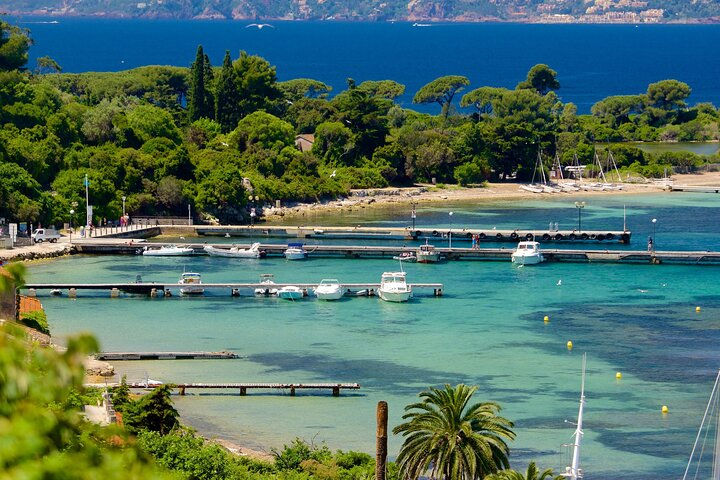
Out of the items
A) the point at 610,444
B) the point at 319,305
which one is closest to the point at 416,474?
the point at 610,444

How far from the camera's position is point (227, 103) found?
342 feet

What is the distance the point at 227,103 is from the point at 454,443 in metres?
79.2

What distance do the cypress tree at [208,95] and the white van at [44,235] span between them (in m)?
34.0

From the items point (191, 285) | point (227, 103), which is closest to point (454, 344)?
point (191, 285)

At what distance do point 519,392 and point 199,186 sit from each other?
45.4 meters

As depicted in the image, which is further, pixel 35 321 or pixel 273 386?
pixel 35 321

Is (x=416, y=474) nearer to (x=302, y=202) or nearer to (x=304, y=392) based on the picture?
(x=304, y=392)

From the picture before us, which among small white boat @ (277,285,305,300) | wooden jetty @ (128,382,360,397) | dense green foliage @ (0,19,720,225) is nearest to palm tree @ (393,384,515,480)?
wooden jetty @ (128,382,360,397)

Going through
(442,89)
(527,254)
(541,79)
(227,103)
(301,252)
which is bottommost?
(527,254)

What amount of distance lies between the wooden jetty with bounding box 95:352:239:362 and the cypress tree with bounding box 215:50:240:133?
57.6m

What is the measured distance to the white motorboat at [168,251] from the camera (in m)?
71.6

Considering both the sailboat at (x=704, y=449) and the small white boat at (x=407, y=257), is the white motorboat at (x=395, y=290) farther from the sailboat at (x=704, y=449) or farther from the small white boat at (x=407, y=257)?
the sailboat at (x=704, y=449)

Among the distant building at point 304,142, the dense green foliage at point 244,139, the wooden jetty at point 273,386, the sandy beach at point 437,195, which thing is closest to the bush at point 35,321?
the wooden jetty at point 273,386

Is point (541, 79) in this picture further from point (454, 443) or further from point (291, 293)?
point (454, 443)
